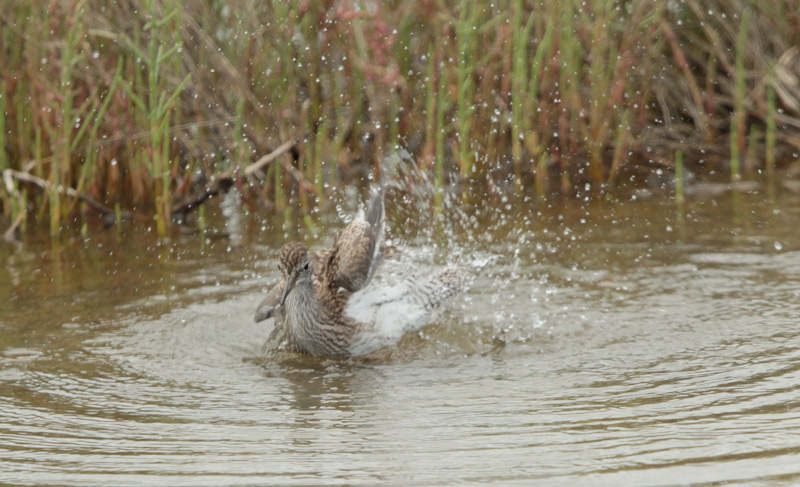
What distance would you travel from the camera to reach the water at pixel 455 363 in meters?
3.44

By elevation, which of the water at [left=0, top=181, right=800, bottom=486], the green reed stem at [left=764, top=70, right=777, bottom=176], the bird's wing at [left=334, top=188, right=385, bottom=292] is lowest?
the water at [left=0, top=181, right=800, bottom=486]

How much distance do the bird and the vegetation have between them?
146 centimetres

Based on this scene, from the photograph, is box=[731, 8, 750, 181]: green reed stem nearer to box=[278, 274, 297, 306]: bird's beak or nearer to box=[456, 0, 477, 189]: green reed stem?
box=[456, 0, 477, 189]: green reed stem

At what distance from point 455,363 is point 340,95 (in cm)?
351

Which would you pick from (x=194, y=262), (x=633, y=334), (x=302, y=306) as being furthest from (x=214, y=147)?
(x=633, y=334)

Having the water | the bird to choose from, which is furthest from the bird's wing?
the water

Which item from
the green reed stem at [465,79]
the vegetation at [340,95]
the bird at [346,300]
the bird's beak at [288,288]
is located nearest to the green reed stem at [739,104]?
the vegetation at [340,95]

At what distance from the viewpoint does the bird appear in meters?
5.20

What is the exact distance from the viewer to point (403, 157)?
25.5ft

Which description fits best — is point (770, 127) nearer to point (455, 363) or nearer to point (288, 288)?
point (455, 363)

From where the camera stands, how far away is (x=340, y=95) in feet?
26.0

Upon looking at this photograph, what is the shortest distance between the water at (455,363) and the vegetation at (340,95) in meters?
0.43

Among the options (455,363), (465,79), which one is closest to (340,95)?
(465,79)

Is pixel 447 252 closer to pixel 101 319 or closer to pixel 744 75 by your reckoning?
pixel 101 319
